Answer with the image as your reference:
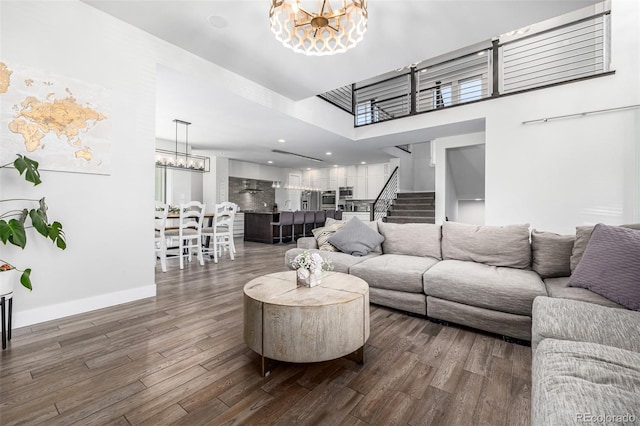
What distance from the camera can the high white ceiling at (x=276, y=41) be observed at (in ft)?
8.82

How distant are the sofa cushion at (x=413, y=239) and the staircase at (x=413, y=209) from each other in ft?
12.3

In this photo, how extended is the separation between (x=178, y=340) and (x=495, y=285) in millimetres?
2504

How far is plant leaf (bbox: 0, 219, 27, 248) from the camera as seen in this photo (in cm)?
192

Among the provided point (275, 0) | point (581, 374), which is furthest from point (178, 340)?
point (275, 0)

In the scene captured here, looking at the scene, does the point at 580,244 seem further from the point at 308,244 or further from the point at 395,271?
the point at 308,244

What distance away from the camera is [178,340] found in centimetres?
210

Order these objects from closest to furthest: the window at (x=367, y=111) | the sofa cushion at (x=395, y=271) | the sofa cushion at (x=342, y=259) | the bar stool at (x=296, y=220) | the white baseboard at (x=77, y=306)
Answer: the white baseboard at (x=77, y=306) → the sofa cushion at (x=395, y=271) → the sofa cushion at (x=342, y=259) → the window at (x=367, y=111) → the bar stool at (x=296, y=220)

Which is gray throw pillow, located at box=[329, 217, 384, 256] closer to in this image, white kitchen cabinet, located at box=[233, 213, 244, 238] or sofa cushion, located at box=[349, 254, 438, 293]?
sofa cushion, located at box=[349, 254, 438, 293]

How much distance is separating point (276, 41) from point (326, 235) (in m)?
2.45

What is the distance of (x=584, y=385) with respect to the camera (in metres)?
0.88

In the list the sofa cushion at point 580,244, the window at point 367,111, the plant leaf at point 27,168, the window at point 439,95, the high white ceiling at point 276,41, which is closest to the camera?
the plant leaf at point 27,168

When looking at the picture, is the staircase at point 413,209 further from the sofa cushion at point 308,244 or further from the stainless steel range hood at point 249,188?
the stainless steel range hood at point 249,188

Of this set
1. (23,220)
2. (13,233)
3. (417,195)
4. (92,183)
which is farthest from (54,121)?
(417,195)

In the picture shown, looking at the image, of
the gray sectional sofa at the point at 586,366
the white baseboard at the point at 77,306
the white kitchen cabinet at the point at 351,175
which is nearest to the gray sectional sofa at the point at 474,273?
the gray sectional sofa at the point at 586,366
